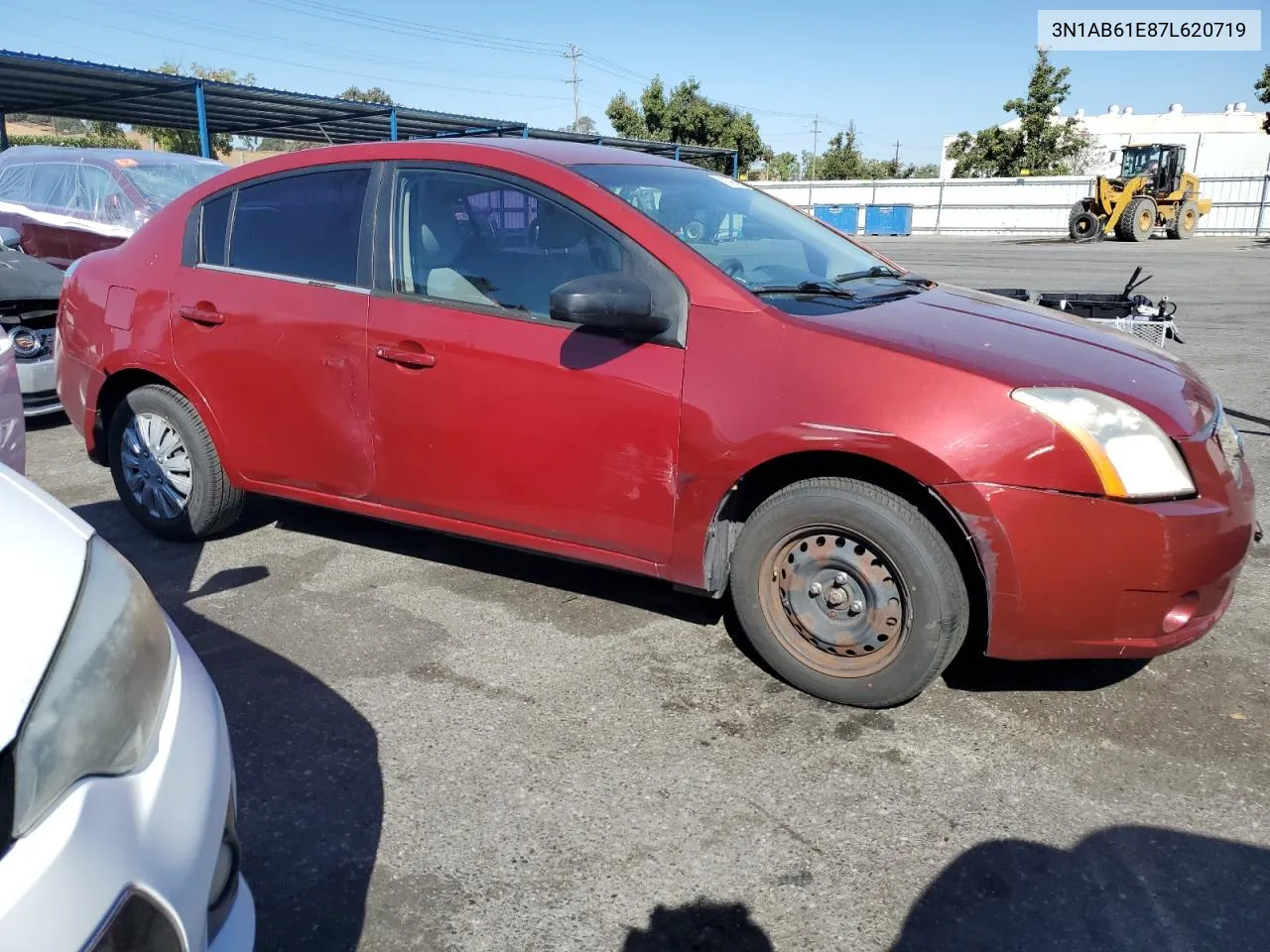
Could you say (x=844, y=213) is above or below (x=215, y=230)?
above

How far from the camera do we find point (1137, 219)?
2795cm

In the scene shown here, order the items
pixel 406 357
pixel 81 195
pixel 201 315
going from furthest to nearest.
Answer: pixel 81 195 → pixel 201 315 → pixel 406 357

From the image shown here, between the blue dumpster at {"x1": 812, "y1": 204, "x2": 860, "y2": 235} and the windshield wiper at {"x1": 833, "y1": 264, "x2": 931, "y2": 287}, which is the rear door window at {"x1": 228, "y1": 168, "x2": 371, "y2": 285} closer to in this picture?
the windshield wiper at {"x1": 833, "y1": 264, "x2": 931, "y2": 287}

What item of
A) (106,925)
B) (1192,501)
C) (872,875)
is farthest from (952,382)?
(106,925)

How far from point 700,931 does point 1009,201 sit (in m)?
40.2

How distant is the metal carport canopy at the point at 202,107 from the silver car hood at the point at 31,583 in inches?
602

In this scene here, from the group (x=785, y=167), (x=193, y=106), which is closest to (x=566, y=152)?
(x=193, y=106)

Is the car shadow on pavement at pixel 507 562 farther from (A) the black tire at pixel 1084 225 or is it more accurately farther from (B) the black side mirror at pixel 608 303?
(A) the black tire at pixel 1084 225

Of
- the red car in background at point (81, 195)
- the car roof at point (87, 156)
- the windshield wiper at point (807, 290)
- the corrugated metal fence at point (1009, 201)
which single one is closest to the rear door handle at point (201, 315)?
the windshield wiper at point (807, 290)

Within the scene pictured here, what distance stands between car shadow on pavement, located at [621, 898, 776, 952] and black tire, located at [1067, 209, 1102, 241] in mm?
30374

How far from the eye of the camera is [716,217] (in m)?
3.50

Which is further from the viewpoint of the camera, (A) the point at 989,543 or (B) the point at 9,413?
(B) the point at 9,413

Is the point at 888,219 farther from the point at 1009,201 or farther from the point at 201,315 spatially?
the point at 201,315

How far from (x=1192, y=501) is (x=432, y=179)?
8.84 ft
